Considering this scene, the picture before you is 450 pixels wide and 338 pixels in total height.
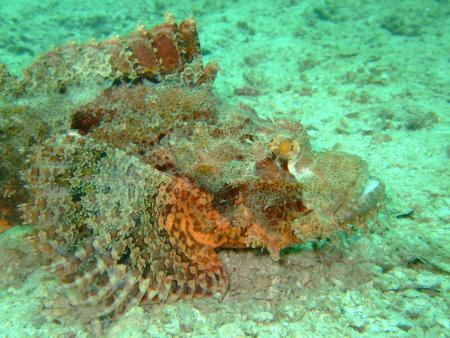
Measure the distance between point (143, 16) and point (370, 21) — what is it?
6.51m

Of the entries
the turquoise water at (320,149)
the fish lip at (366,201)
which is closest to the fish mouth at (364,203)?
the fish lip at (366,201)

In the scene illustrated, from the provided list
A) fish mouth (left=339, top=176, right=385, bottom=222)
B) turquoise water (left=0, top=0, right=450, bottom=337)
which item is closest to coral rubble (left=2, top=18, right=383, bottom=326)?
fish mouth (left=339, top=176, right=385, bottom=222)

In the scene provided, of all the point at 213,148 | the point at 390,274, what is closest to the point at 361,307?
the point at 390,274

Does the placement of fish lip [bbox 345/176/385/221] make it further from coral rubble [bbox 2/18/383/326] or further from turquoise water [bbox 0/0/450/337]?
turquoise water [bbox 0/0/450/337]

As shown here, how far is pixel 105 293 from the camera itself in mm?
2904

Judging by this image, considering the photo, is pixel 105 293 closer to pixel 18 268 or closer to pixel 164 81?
pixel 18 268

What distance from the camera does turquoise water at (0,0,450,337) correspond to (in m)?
2.92

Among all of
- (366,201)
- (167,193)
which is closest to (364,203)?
(366,201)

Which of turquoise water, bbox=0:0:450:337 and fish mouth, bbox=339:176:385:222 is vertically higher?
fish mouth, bbox=339:176:385:222

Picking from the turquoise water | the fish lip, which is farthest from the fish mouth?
the turquoise water

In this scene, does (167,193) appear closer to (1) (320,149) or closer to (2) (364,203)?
(2) (364,203)

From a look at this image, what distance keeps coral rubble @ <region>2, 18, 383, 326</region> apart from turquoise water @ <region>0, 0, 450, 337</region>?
0.16 m

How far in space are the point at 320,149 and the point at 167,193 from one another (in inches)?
107

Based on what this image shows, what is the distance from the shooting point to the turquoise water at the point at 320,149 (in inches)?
115
